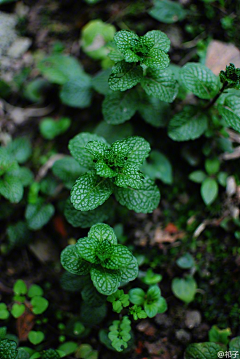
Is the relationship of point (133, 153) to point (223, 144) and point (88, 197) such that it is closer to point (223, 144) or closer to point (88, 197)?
point (88, 197)

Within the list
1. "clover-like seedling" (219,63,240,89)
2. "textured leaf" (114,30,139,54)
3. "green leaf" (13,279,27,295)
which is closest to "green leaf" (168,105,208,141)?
"clover-like seedling" (219,63,240,89)

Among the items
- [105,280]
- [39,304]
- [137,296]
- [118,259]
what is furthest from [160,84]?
[39,304]

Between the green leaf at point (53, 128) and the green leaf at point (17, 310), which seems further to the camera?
the green leaf at point (53, 128)

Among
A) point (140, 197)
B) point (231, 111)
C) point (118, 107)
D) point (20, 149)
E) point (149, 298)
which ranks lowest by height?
point (149, 298)

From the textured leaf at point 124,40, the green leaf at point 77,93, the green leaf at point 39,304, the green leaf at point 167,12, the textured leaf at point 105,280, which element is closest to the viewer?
the textured leaf at point 105,280

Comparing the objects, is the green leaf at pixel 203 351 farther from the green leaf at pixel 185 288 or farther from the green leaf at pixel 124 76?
the green leaf at pixel 124 76

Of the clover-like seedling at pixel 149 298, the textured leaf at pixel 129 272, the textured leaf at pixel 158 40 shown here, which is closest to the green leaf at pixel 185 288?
the clover-like seedling at pixel 149 298

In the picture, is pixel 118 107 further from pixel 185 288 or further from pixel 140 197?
pixel 185 288
